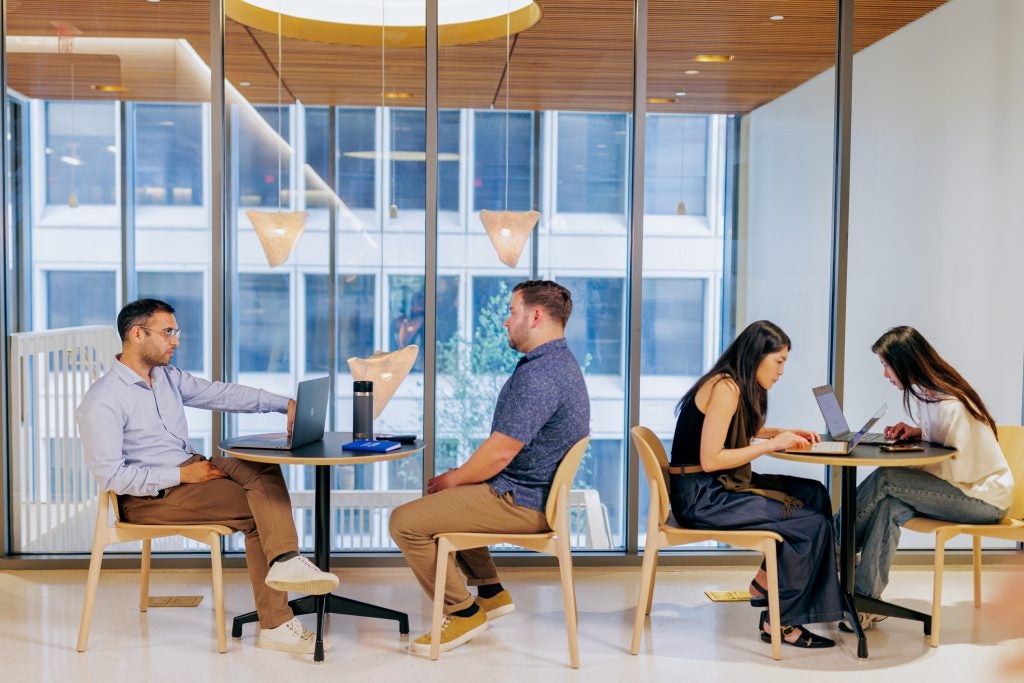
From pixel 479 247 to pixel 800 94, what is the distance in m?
1.69

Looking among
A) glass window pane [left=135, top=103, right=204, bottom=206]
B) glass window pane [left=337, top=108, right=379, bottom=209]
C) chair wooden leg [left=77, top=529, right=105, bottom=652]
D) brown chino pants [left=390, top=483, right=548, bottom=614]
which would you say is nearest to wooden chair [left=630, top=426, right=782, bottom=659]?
brown chino pants [left=390, top=483, right=548, bottom=614]

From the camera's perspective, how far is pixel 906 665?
10.9 feet

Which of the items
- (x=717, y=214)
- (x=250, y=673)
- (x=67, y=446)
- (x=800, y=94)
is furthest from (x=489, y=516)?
(x=800, y=94)

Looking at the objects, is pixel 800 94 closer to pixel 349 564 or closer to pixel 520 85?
pixel 520 85

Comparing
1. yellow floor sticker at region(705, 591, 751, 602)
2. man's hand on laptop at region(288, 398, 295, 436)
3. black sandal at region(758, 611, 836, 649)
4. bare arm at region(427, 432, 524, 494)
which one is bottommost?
yellow floor sticker at region(705, 591, 751, 602)

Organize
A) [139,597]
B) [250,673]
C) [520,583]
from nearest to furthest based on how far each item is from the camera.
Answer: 1. [250,673]
2. [139,597]
3. [520,583]

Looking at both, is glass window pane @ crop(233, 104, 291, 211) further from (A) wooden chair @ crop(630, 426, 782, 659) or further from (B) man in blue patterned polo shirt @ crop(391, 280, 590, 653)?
(A) wooden chair @ crop(630, 426, 782, 659)

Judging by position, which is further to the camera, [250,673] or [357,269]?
[357,269]

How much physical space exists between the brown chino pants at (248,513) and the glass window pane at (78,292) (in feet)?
4.30

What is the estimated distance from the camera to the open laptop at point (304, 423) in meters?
3.45

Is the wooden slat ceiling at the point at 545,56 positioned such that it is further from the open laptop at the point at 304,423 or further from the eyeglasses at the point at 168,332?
the open laptop at the point at 304,423

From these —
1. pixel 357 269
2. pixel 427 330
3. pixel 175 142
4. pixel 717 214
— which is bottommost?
pixel 427 330

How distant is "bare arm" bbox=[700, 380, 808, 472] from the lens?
3.40 meters

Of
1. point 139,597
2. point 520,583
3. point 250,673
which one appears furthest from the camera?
point 520,583
